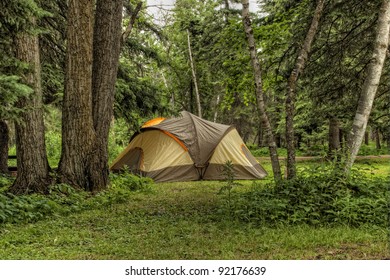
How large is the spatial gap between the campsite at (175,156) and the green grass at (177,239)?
2 cm

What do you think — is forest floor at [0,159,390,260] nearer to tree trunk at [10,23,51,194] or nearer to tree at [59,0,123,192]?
tree trunk at [10,23,51,194]

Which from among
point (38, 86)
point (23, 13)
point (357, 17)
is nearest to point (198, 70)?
point (357, 17)

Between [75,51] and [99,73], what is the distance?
799 mm

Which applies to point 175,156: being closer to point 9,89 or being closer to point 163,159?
point 163,159

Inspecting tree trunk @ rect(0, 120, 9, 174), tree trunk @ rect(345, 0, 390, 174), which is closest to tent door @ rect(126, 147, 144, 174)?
tree trunk @ rect(0, 120, 9, 174)

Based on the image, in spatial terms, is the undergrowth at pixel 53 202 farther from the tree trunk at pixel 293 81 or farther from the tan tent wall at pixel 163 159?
the tree trunk at pixel 293 81

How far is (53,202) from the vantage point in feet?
22.4

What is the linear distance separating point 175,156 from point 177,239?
23.7 ft

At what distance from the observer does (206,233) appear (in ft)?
17.6

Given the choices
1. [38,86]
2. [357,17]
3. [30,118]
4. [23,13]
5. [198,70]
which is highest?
[198,70]

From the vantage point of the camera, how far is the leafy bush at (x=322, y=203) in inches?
214

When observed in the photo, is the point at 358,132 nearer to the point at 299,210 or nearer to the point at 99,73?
the point at 299,210

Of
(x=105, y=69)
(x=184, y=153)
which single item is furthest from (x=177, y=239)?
(x=184, y=153)

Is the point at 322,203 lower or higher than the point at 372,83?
lower
